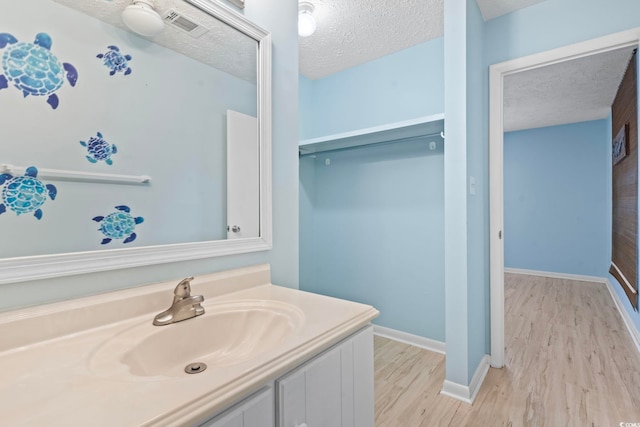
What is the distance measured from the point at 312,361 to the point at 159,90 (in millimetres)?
954

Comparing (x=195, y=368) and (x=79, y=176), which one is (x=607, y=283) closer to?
(x=195, y=368)

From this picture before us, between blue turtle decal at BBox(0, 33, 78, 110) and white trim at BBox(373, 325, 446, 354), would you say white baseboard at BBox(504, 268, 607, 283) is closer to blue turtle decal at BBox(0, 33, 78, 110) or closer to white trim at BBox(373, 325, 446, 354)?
white trim at BBox(373, 325, 446, 354)

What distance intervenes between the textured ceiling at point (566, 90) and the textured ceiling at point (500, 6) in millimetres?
453

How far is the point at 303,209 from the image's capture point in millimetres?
2891

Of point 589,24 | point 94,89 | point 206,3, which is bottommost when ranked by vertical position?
point 94,89

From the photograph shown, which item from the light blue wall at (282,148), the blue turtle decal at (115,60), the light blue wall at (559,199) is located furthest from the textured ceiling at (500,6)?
the light blue wall at (559,199)

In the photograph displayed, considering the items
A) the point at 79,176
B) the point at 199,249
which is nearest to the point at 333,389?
the point at 199,249

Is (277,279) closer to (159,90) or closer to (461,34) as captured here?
(159,90)

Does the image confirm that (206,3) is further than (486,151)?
No

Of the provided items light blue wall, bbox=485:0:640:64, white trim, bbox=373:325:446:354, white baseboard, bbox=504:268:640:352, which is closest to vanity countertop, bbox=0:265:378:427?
white trim, bbox=373:325:446:354

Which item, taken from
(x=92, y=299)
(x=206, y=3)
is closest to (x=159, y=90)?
(x=206, y=3)

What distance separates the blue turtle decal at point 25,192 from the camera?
2.28ft

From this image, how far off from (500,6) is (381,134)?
3.58 feet

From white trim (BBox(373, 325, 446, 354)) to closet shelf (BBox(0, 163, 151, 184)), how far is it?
2.25 m
